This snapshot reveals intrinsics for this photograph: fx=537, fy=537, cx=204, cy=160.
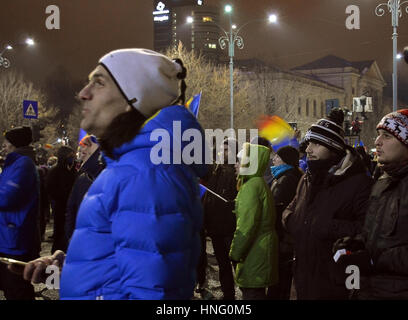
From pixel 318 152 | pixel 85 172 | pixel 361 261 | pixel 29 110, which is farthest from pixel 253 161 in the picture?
pixel 29 110

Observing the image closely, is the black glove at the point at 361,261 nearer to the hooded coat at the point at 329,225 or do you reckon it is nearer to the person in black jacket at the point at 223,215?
the hooded coat at the point at 329,225

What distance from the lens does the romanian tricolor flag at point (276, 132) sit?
8391 millimetres

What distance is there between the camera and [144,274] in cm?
181

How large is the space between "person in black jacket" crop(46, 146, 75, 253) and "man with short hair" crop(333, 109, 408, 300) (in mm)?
Answer: 6306

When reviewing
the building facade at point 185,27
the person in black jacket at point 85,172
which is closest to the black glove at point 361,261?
the person in black jacket at point 85,172

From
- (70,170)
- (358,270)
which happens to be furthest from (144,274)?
(70,170)

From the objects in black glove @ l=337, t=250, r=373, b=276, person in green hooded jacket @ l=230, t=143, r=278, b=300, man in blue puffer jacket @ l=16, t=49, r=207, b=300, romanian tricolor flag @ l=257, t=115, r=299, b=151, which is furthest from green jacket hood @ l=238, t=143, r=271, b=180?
man in blue puffer jacket @ l=16, t=49, r=207, b=300

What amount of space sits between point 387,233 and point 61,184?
707 cm

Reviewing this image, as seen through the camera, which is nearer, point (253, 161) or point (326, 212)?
point (326, 212)

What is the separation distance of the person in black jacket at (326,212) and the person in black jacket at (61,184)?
5632 mm

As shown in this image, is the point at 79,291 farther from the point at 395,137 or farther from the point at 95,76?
the point at 395,137

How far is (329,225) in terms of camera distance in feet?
12.6

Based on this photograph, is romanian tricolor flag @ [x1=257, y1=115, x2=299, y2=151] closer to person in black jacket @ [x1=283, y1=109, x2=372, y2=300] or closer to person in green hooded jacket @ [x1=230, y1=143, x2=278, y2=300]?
person in green hooded jacket @ [x1=230, y1=143, x2=278, y2=300]

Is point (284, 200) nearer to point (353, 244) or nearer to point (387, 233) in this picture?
point (353, 244)
